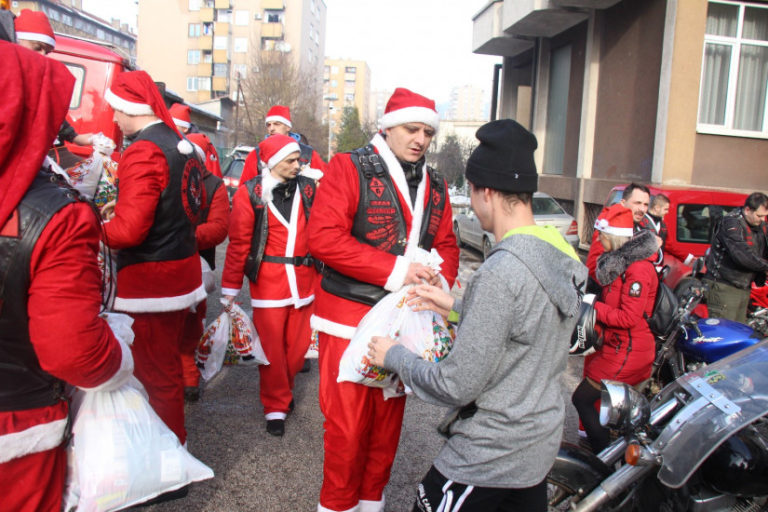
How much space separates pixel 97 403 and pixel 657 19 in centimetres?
1394

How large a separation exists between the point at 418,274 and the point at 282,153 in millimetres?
2040

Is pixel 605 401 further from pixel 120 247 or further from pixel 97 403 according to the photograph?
pixel 120 247

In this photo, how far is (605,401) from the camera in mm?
2484

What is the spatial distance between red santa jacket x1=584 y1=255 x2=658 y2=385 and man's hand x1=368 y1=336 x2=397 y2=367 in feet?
6.97

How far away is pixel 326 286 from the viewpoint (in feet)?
9.33

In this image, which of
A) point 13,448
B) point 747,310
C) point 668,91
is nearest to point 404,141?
point 13,448

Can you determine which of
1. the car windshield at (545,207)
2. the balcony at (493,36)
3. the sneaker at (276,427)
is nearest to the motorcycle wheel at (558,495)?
the sneaker at (276,427)

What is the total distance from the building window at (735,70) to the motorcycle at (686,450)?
38.3 ft

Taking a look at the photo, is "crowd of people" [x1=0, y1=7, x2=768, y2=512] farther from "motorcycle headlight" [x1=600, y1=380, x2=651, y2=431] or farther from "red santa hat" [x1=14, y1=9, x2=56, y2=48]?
"motorcycle headlight" [x1=600, y1=380, x2=651, y2=431]

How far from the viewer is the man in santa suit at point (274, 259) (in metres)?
4.16

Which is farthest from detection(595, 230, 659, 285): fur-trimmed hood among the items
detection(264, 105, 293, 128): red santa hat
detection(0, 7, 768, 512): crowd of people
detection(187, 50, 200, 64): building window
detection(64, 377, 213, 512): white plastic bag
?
detection(187, 50, 200, 64): building window

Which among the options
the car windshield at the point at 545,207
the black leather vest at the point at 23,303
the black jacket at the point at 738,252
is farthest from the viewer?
the car windshield at the point at 545,207

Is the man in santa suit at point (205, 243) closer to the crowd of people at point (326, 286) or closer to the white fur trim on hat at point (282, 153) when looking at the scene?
the crowd of people at point (326, 286)

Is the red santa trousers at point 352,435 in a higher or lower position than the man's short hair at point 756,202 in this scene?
lower
